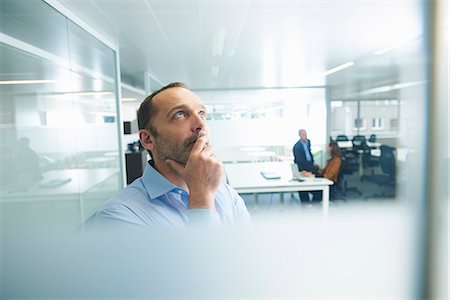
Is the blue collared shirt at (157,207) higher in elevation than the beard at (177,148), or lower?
lower

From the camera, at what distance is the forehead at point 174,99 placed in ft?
2.51

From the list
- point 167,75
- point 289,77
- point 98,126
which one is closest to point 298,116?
point 289,77

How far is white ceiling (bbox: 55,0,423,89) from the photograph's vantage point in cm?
203

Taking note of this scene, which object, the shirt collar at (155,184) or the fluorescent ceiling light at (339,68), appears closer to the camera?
the shirt collar at (155,184)

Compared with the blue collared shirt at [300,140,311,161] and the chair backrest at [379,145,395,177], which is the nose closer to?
the blue collared shirt at [300,140,311,161]

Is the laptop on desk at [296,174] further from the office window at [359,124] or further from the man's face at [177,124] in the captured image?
the office window at [359,124]

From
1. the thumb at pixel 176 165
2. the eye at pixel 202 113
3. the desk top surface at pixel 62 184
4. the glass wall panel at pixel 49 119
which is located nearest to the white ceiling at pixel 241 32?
the glass wall panel at pixel 49 119

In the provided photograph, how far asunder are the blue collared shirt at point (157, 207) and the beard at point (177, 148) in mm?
66

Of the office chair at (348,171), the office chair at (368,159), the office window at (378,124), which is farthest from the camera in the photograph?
the office window at (378,124)

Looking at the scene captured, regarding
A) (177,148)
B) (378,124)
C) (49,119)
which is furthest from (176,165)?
(378,124)

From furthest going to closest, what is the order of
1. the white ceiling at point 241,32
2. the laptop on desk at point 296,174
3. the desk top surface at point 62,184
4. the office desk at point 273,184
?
the laptop on desk at point 296,174 → the office desk at point 273,184 → the white ceiling at point 241,32 → the desk top surface at point 62,184

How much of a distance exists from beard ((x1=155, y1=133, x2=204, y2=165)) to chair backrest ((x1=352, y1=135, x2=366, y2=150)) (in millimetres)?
5556

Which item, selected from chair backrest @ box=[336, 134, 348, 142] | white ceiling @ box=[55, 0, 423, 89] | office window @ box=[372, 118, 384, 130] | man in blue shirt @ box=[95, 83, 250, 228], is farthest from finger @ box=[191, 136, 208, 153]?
office window @ box=[372, 118, 384, 130]

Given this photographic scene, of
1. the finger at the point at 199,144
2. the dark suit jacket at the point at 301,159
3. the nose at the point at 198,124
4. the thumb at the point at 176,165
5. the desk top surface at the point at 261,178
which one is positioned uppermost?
the nose at the point at 198,124
